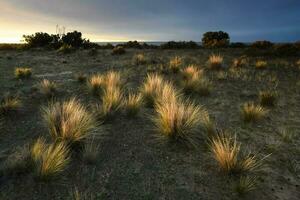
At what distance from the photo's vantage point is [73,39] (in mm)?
32344

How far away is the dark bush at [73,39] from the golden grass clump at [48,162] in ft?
89.4

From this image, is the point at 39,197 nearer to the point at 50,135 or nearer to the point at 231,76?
the point at 50,135

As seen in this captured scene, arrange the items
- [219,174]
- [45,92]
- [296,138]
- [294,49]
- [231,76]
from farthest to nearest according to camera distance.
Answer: [294,49] < [231,76] < [45,92] < [296,138] < [219,174]

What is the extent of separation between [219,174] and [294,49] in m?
21.3

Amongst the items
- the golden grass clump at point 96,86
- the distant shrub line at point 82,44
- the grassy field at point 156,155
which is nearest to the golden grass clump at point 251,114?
the grassy field at point 156,155

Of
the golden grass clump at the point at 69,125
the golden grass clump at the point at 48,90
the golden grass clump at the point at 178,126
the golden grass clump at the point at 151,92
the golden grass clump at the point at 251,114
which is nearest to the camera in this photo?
the golden grass clump at the point at 69,125

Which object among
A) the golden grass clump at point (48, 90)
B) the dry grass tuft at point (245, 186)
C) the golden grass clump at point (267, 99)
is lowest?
the dry grass tuft at point (245, 186)

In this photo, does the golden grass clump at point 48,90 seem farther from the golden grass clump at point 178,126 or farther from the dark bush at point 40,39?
the dark bush at point 40,39

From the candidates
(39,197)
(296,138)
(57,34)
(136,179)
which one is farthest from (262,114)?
(57,34)

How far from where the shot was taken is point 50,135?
6602 mm

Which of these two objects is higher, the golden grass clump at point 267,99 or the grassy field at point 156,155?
the golden grass clump at point 267,99

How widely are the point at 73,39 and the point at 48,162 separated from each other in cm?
2881

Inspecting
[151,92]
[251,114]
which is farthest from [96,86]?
[251,114]

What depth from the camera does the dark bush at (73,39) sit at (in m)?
31.8
